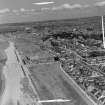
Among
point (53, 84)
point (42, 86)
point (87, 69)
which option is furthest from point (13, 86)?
point (87, 69)

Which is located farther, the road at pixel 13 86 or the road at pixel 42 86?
the road at pixel 42 86

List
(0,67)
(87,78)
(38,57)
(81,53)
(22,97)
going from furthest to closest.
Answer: (81,53) → (38,57) → (0,67) → (87,78) → (22,97)

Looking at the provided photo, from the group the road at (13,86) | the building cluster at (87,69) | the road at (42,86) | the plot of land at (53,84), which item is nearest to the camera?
the road at (13,86)

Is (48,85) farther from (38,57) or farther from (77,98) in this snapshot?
(38,57)

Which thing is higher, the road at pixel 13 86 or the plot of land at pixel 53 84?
the road at pixel 13 86

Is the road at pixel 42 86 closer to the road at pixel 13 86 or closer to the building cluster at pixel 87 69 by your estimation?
the road at pixel 13 86

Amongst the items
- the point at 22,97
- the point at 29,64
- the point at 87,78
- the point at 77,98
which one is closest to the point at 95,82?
the point at 87,78

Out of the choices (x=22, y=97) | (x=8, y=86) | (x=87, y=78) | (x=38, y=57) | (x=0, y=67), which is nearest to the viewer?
(x=22, y=97)

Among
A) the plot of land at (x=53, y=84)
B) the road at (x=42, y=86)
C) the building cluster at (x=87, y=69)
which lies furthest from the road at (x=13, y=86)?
the building cluster at (x=87, y=69)

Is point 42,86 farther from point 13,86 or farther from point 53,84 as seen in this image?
point 13,86
